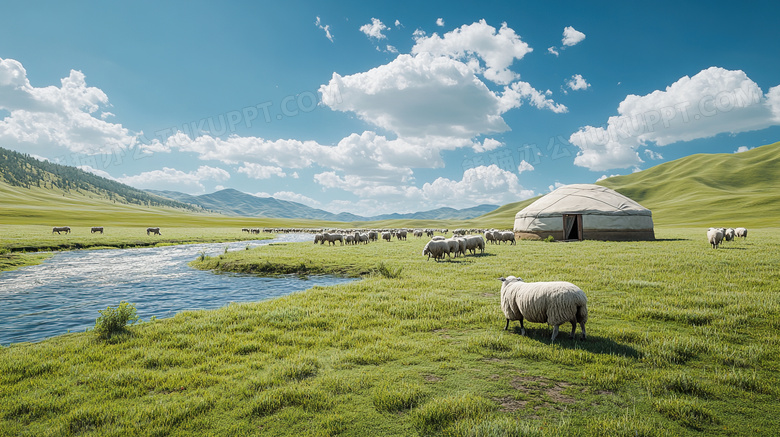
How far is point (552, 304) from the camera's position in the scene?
7.20 meters

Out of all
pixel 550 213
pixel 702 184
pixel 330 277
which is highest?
pixel 702 184

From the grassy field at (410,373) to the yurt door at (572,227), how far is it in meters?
27.0

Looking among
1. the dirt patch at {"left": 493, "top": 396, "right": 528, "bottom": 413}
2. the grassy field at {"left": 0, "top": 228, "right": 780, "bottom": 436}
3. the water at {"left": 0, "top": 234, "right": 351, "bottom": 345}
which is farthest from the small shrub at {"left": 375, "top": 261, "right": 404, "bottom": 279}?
the dirt patch at {"left": 493, "top": 396, "right": 528, "bottom": 413}

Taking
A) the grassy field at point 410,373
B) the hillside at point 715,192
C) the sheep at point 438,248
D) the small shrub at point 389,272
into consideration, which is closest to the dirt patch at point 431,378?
the grassy field at point 410,373

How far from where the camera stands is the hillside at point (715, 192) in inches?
4281

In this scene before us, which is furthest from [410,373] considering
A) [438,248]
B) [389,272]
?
[438,248]

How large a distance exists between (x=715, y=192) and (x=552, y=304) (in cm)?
20065

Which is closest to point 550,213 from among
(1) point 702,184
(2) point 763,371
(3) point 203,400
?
(2) point 763,371

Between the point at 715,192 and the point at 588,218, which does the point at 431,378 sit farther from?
the point at 715,192

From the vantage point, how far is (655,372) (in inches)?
228

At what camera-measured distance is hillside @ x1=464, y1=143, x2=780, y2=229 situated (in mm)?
108750

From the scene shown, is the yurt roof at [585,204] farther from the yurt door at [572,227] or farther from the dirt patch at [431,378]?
the dirt patch at [431,378]

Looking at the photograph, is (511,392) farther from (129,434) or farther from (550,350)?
(129,434)

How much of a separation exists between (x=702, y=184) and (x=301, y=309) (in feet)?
727
